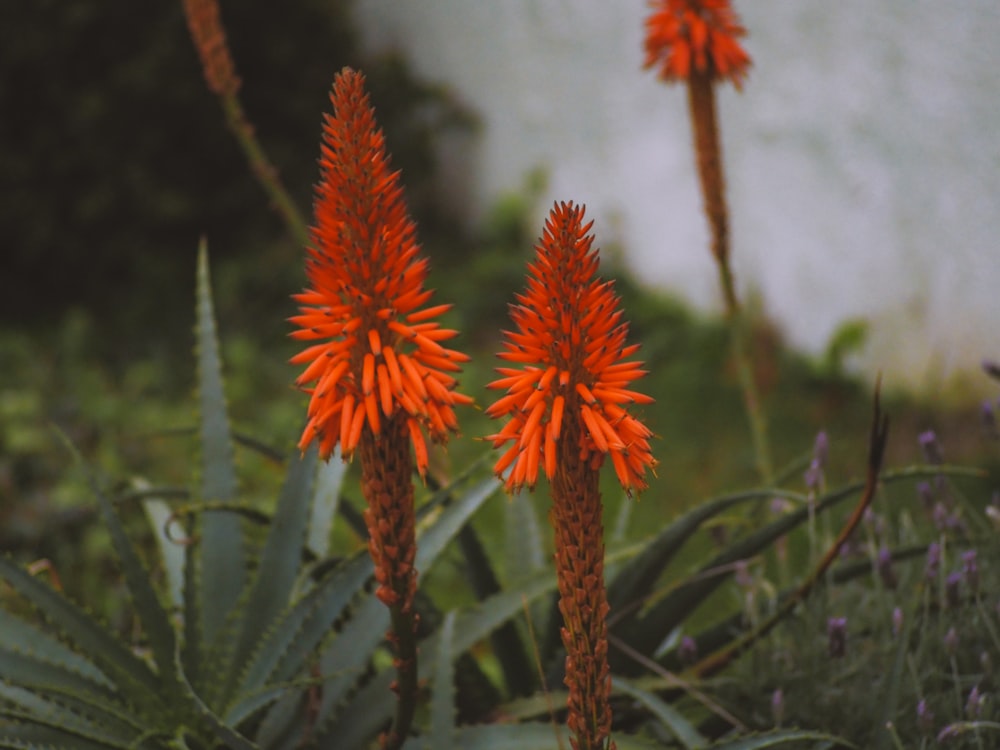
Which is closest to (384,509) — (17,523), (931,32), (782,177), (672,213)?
(17,523)

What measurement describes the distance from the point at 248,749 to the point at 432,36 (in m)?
5.40

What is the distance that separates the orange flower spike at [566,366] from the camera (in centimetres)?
99

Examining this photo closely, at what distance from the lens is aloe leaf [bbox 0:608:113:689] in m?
1.92

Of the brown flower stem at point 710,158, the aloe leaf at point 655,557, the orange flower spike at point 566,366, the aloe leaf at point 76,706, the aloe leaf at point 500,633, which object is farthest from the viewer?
the brown flower stem at point 710,158

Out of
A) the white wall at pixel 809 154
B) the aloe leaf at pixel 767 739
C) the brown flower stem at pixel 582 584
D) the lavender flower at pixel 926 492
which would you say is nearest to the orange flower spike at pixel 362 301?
the brown flower stem at pixel 582 584

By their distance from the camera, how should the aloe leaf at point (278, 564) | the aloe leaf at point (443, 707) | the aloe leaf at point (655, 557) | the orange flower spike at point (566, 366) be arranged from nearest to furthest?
the orange flower spike at point (566, 366) → the aloe leaf at point (443, 707) → the aloe leaf at point (655, 557) → the aloe leaf at point (278, 564)

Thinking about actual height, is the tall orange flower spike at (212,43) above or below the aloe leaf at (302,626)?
above

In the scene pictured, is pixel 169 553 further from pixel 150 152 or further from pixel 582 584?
pixel 150 152

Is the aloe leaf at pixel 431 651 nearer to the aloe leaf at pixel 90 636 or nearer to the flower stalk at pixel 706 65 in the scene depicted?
the aloe leaf at pixel 90 636

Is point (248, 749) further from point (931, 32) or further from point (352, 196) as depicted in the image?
point (931, 32)

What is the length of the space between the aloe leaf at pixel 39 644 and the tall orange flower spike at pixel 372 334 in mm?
1020

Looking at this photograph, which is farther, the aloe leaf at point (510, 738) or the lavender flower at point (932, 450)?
the lavender flower at point (932, 450)

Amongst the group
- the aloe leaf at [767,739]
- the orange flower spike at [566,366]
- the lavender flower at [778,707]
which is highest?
the orange flower spike at [566,366]

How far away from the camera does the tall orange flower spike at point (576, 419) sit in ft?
3.30
